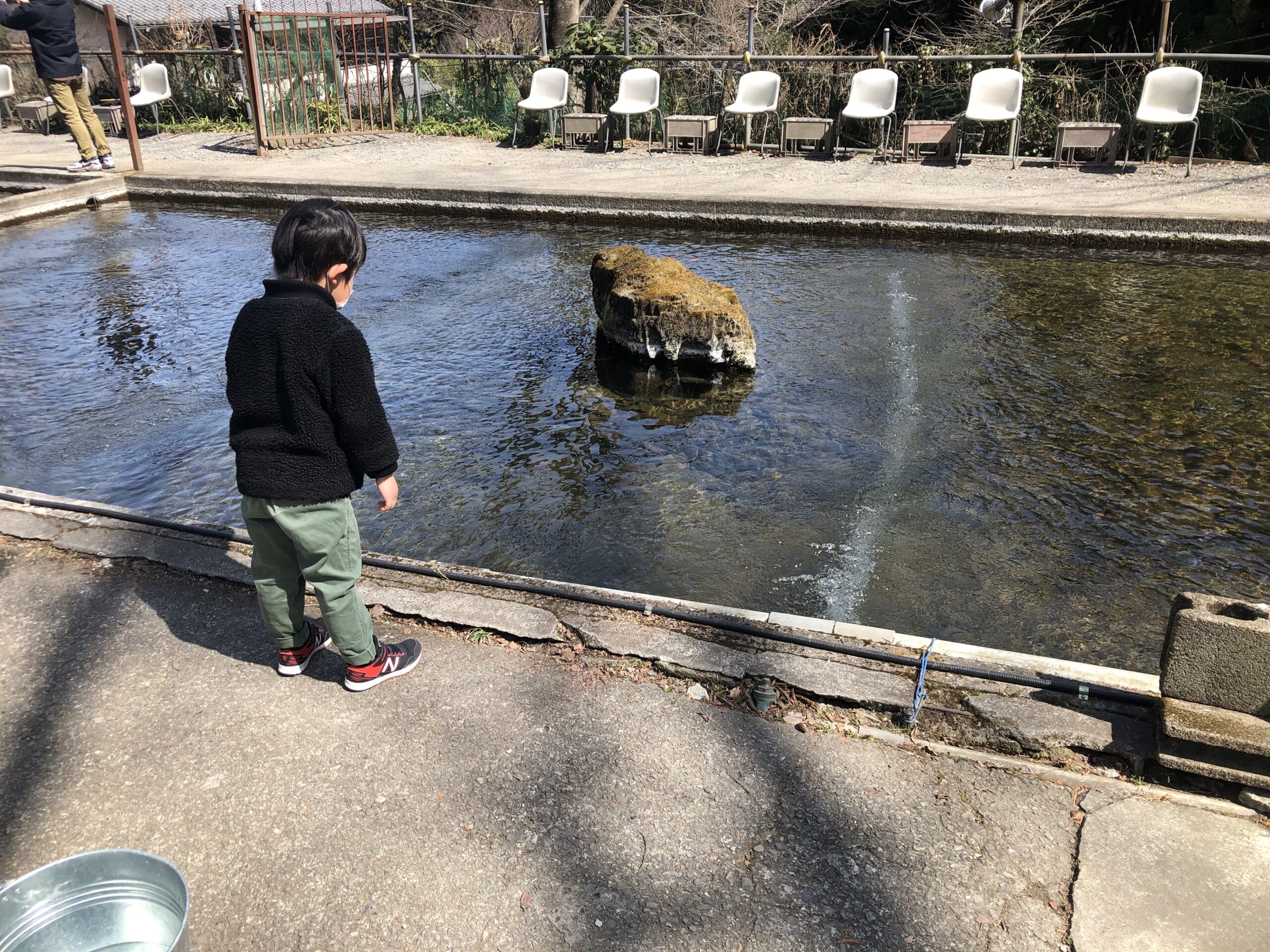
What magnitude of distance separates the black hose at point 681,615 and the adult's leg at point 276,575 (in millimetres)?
746

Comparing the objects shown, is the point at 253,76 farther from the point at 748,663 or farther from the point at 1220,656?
the point at 1220,656

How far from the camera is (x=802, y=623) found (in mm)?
3488

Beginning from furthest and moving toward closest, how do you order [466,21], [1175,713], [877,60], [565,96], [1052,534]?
[466,21] → [565,96] → [877,60] → [1052,534] → [1175,713]

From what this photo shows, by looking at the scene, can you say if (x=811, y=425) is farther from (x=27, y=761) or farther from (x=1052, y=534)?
(x=27, y=761)

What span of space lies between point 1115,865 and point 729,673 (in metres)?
1.22

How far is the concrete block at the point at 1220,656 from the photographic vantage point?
266cm

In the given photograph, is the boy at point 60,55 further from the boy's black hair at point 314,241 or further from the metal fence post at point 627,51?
the boy's black hair at point 314,241

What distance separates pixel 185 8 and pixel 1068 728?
96.2 ft

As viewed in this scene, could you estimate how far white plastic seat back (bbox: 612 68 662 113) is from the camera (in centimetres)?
1559

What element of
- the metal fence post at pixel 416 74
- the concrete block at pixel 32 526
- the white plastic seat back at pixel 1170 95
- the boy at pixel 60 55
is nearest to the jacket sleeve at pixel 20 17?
the boy at pixel 60 55

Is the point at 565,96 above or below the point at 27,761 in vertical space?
above

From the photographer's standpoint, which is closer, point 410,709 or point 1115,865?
point 1115,865

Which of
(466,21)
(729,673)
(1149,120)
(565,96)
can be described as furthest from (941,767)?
(466,21)

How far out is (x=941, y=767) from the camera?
286 centimetres
